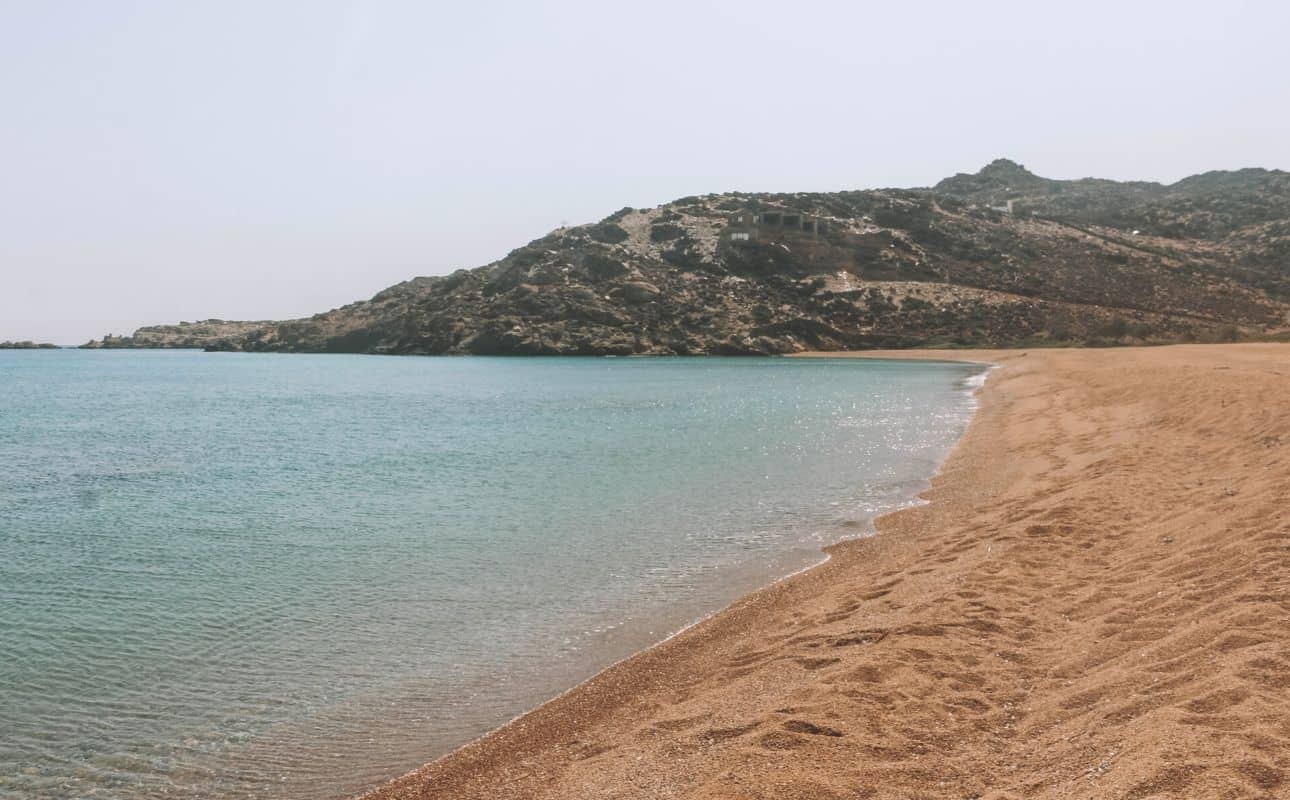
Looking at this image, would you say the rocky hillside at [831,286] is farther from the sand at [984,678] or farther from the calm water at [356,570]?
the sand at [984,678]

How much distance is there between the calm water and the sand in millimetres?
1554

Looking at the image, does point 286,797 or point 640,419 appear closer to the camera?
point 286,797

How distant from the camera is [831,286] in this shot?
15400 cm

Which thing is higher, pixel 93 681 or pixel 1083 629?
pixel 1083 629

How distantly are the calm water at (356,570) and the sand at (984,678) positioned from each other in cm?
155

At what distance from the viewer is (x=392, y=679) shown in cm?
1141

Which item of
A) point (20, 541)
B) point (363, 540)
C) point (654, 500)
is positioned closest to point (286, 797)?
point (363, 540)

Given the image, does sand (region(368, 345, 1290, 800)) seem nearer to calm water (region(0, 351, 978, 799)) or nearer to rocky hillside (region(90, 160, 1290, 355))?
calm water (region(0, 351, 978, 799))

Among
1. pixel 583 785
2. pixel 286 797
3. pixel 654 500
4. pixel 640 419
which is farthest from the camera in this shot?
pixel 640 419

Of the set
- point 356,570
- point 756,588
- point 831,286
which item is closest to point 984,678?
point 756,588

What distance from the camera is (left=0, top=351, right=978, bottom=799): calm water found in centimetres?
991

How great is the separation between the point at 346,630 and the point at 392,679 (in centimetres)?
243

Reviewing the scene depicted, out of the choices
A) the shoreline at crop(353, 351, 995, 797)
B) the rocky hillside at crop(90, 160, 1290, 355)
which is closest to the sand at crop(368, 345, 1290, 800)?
the shoreline at crop(353, 351, 995, 797)

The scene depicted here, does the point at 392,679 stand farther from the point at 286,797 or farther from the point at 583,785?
the point at 583,785
